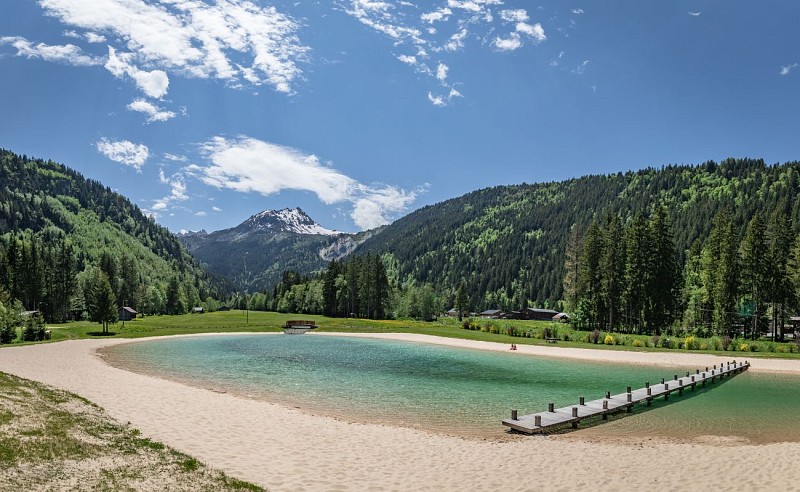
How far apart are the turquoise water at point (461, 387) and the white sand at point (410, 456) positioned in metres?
2.86

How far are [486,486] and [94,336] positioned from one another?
242 feet

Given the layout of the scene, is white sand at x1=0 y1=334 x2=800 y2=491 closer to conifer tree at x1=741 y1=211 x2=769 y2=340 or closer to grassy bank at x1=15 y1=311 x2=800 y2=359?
grassy bank at x1=15 y1=311 x2=800 y2=359

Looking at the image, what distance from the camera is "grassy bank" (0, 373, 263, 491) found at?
11.1m

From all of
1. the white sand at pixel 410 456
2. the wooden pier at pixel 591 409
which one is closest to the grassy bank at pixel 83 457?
the white sand at pixel 410 456

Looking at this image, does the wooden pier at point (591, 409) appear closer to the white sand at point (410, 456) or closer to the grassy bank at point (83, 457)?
the white sand at point (410, 456)

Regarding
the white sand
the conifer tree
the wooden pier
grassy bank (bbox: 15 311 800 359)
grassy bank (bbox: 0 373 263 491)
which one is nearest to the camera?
grassy bank (bbox: 0 373 263 491)

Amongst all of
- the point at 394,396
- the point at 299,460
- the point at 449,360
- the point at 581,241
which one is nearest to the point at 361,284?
the point at 581,241

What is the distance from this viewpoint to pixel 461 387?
32.8 metres

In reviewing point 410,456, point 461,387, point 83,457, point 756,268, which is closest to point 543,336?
point 756,268

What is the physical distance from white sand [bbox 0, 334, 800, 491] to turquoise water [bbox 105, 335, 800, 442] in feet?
9.39

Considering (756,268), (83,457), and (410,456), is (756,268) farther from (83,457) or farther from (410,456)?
(83,457)

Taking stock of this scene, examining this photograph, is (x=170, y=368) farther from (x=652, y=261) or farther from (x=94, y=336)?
(x=652, y=261)

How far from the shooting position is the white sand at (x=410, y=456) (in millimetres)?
13883

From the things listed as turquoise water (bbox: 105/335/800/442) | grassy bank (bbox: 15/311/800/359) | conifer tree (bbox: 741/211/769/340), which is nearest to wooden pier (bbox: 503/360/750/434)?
turquoise water (bbox: 105/335/800/442)
